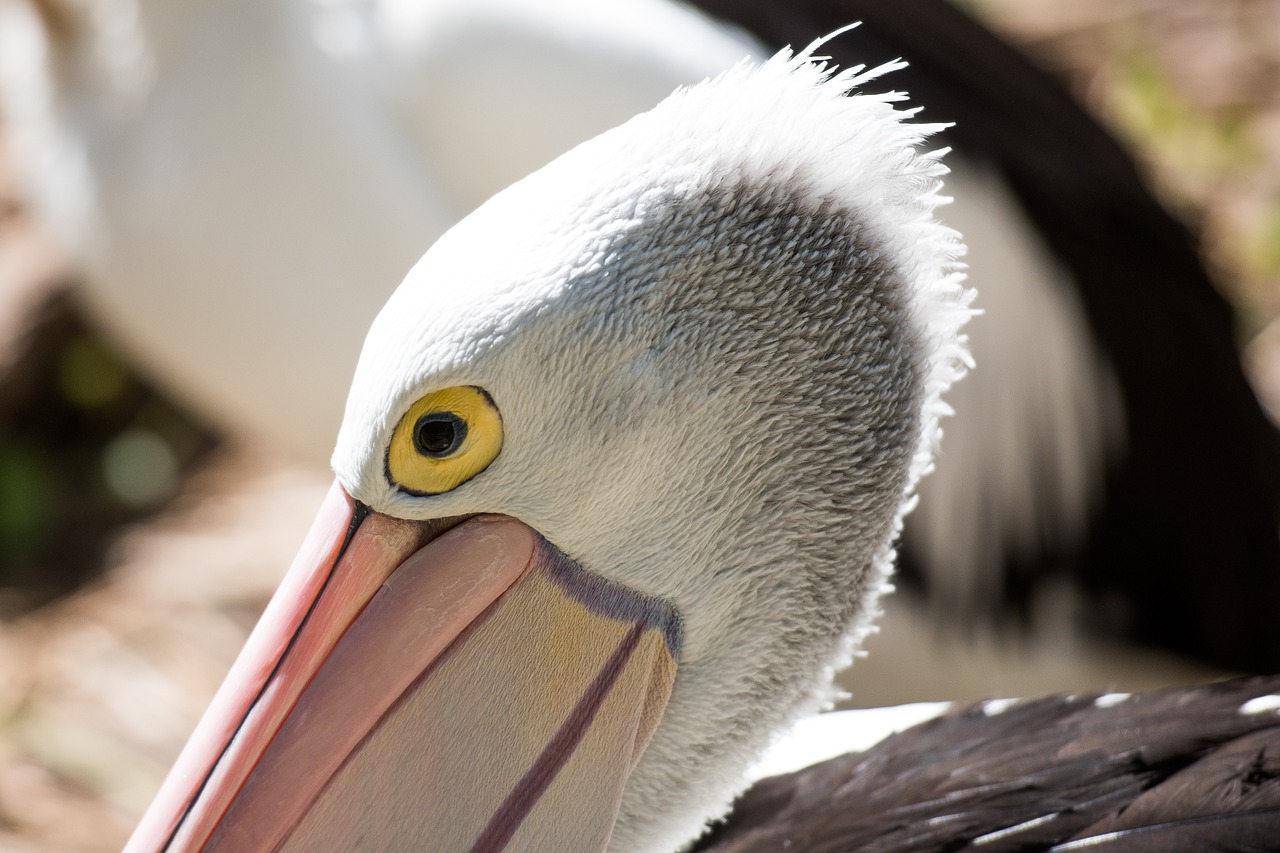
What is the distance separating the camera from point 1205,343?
91.0 inches

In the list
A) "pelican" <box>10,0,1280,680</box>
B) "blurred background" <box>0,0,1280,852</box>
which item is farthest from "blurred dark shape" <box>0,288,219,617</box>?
"pelican" <box>10,0,1280,680</box>

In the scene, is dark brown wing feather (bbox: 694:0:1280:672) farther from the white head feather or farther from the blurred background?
the white head feather

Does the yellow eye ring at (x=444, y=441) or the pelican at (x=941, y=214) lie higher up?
the pelican at (x=941, y=214)

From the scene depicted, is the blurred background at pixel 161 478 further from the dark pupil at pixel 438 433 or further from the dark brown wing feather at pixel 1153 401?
the dark pupil at pixel 438 433

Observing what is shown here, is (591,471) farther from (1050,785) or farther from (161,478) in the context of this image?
(161,478)

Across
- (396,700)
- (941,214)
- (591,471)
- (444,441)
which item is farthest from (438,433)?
(941,214)

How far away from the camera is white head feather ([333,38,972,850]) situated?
108 centimetres

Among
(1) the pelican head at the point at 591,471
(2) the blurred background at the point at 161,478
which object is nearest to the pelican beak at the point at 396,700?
(1) the pelican head at the point at 591,471

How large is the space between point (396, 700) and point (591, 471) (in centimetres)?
25

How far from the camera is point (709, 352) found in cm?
114

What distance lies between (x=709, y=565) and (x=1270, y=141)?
3.02 metres

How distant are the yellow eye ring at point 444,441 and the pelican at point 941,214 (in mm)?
1087

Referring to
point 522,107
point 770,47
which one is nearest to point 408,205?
point 522,107

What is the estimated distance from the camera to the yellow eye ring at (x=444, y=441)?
109 centimetres
